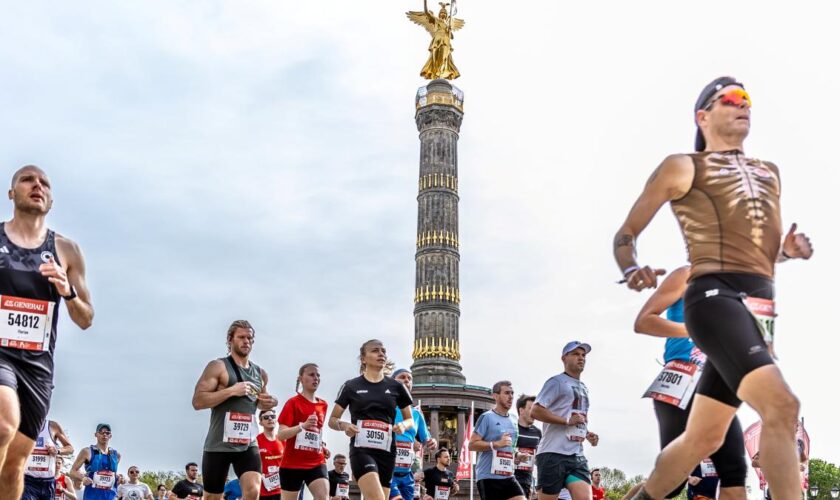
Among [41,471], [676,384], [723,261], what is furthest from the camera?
[41,471]

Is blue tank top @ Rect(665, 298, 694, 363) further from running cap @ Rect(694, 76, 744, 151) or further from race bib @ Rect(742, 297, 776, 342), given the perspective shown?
race bib @ Rect(742, 297, 776, 342)

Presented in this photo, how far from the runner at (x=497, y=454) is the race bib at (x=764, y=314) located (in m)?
5.44

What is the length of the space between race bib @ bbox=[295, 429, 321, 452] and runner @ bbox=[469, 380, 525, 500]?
4.89 ft

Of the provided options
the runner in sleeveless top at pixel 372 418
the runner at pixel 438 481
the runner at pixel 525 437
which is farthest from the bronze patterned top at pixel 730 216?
the runner at pixel 438 481

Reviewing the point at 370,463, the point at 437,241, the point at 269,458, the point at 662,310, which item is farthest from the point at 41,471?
the point at 437,241

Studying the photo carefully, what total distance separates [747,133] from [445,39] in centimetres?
4302

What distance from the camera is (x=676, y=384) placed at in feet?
19.7

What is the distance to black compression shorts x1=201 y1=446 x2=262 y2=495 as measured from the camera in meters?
7.70

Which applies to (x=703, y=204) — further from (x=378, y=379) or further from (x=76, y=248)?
(x=378, y=379)

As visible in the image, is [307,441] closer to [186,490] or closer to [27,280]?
[186,490]

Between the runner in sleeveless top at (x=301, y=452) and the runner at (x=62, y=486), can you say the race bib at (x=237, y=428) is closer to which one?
the runner in sleeveless top at (x=301, y=452)

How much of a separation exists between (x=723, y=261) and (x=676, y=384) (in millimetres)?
2029

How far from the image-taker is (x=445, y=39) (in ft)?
152

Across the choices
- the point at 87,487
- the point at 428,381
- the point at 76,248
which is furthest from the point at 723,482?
the point at 428,381
